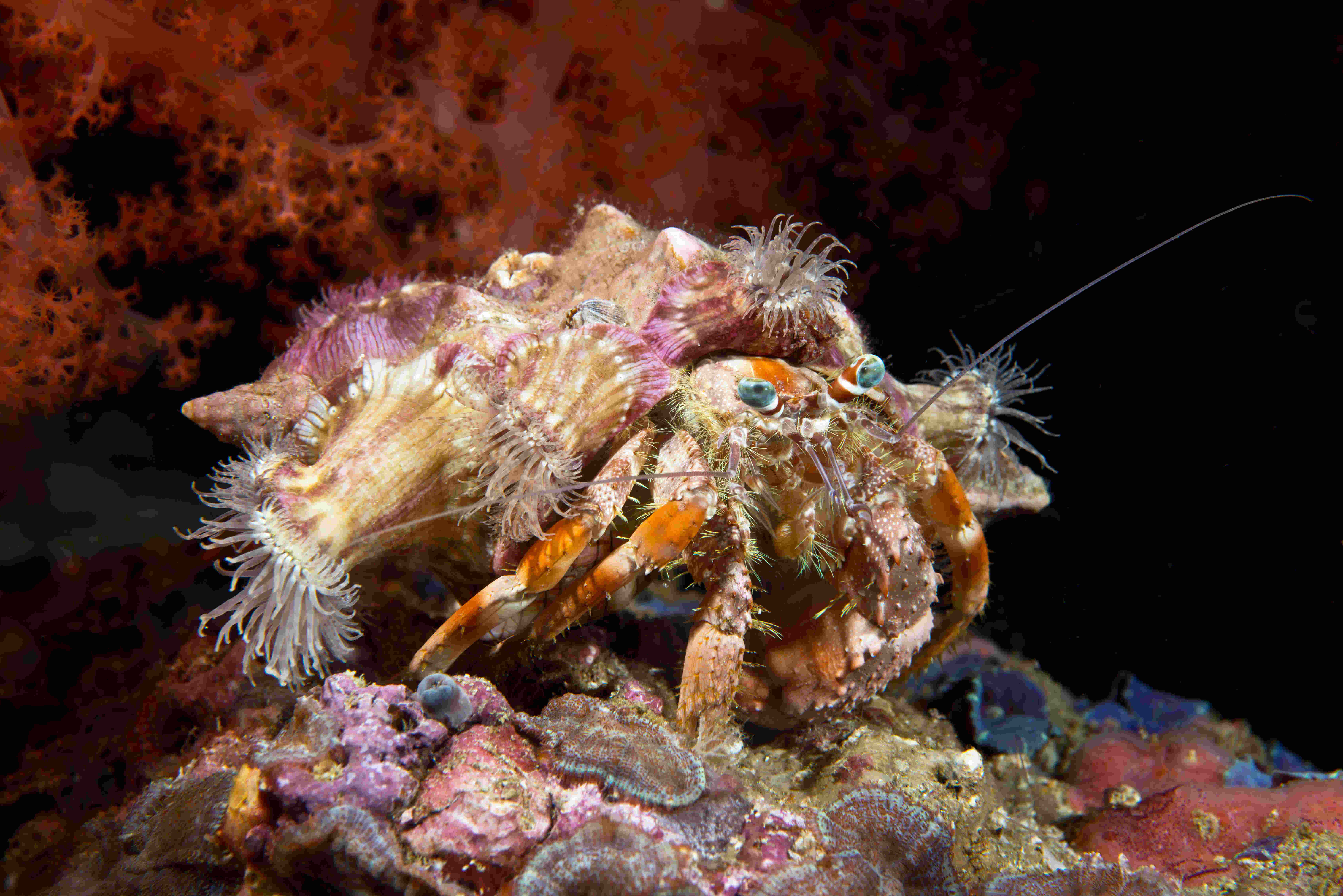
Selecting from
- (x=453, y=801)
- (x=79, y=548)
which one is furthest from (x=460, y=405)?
(x=79, y=548)

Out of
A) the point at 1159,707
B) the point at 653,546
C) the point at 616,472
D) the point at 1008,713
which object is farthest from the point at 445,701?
the point at 1159,707

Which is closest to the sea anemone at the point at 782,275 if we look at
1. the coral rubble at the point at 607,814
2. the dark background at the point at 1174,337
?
the dark background at the point at 1174,337

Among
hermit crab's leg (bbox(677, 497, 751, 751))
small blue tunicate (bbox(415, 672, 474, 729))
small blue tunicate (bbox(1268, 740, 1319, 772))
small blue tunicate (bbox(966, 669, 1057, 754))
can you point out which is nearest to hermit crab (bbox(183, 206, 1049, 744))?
hermit crab's leg (bbox(677, 497, 751, 751))

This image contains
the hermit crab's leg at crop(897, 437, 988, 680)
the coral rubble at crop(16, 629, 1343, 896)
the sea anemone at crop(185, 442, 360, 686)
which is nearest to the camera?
the coral rubble at crop(16, 629, 1343, 896)

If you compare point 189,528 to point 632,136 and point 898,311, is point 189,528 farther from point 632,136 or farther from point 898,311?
point 898,311

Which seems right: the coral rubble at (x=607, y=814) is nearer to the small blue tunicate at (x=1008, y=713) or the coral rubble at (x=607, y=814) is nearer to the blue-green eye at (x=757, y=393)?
the small blue tunicate at (x=1008, y=713)

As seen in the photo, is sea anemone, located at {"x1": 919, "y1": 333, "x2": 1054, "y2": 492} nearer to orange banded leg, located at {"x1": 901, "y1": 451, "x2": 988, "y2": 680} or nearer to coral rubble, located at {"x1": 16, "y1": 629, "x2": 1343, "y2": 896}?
orange banded leg, located at {"x1": 901, "y1": 451, "x2": 988, "y2": 680}
